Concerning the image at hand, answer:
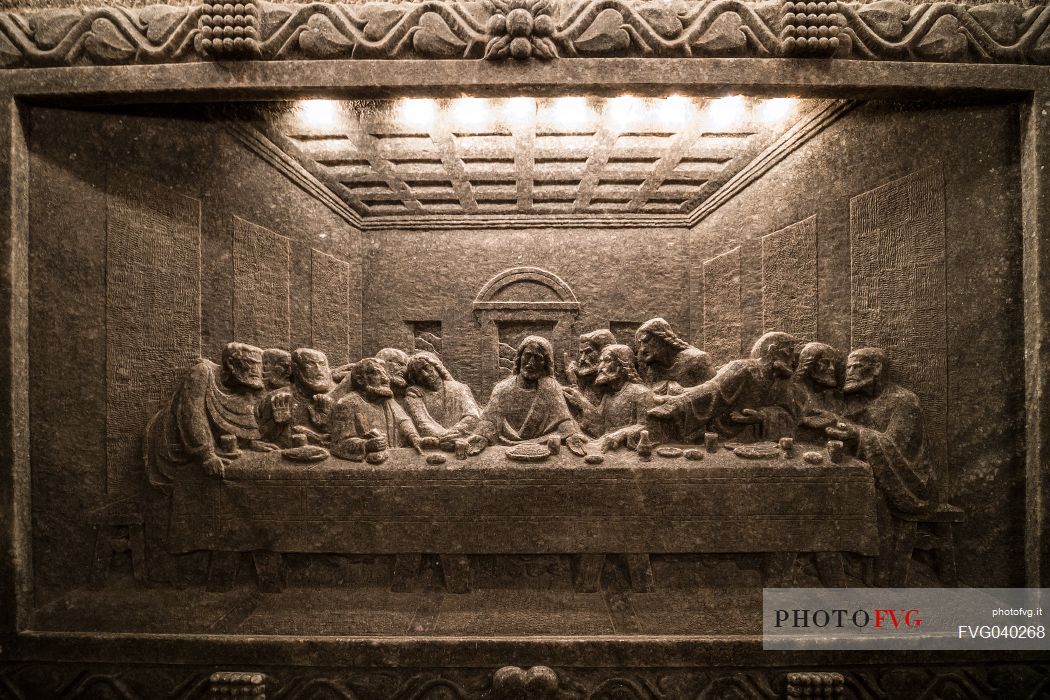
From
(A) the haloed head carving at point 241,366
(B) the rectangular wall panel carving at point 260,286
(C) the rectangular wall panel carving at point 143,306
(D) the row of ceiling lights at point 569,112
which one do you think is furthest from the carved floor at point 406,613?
(D) the row of ceiling lights at point 569,112

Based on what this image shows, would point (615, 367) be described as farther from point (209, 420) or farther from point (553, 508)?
point (209, 420)

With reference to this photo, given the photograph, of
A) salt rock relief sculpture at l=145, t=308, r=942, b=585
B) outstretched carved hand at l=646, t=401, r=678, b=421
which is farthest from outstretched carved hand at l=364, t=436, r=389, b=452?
outstretched carved hand at l=646, t=401, r=678, b=421

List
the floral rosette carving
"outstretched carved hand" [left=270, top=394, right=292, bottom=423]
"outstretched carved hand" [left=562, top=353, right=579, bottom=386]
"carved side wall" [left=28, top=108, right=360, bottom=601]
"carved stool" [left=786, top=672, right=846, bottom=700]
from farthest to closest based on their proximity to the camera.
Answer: "outstretched carved hand" [left=562, top=353, right=579, bottom=386]
"outstretched carved hand" [left=270, top=394, right=292, bottom=423]
"carved side wall" [left=28, top=108, right=360, bottom=601]
the floral rosette carving
"carved stool" [left=786, top=672, right=846, bottom=700]

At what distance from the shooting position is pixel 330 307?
3.86m

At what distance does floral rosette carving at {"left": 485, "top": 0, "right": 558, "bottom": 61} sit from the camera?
316 cm

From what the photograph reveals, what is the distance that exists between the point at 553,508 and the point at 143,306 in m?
2.99

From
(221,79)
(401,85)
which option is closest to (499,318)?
(401,85)

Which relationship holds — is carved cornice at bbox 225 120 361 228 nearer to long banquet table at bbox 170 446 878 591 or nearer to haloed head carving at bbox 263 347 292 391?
haloed head carving at bbox 263 347 292 391

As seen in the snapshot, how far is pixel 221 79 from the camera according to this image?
3.22 meters

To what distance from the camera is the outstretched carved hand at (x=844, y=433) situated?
135 inches

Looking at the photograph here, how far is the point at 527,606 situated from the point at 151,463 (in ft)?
8.49

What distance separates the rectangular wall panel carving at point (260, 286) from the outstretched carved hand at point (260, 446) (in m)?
0.67

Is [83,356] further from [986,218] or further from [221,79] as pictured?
[986,218]

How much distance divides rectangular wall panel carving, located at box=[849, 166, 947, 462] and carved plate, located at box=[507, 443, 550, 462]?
2.24 m
